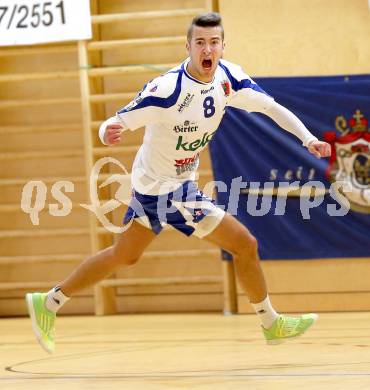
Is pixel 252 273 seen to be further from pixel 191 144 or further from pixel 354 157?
pixel 354 157

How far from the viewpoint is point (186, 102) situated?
14.8 feet

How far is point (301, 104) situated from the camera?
719cm

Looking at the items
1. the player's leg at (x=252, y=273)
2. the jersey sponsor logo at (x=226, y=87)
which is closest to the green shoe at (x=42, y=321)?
the player's leg at (x=252, y=273)

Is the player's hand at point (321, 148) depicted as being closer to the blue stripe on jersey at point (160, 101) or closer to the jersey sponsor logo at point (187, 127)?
the jersey sponsor logo at point (187, 127)

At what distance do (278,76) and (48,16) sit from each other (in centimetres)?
190

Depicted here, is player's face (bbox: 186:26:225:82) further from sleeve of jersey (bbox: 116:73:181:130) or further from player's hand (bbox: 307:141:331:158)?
player's hand (bbox: 307:141:331:158)

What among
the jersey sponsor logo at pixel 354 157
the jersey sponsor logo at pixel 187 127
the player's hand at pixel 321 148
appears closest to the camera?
the player's hand at pixel 321 148

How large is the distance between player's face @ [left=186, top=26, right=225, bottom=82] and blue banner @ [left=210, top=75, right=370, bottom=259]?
276 cm

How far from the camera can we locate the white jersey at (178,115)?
449 cm

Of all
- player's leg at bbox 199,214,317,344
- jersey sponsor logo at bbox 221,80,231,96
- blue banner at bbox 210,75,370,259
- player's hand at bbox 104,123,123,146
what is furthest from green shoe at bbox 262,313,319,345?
blue banner at bbox 210,75,370,259

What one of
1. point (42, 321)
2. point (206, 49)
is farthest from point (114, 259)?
point (206, 49)

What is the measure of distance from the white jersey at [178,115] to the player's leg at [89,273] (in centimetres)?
24

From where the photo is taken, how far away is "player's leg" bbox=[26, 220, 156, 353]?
4.71m

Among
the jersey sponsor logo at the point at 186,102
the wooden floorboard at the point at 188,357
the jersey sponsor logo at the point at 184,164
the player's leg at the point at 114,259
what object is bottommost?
the wooden floorboard at the point at 188,357
